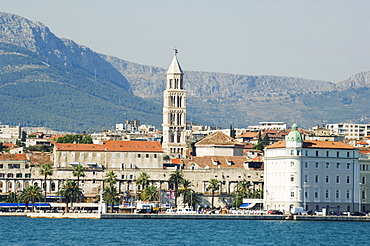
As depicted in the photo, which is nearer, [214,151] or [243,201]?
[243,201]

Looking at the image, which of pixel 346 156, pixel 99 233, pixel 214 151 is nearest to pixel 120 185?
pixel 214 151

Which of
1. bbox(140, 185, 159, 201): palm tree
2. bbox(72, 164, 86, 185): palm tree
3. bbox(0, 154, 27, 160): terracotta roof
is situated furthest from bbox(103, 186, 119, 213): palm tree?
bbox(0, 154, 27, 160): terracotta roof

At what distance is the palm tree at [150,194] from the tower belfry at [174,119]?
105 ft

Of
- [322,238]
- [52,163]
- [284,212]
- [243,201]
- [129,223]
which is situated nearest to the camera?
[322,238]

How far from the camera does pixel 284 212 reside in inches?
5285

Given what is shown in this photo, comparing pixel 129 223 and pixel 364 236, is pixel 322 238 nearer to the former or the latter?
pixel 364 236

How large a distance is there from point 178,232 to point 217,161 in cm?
5896

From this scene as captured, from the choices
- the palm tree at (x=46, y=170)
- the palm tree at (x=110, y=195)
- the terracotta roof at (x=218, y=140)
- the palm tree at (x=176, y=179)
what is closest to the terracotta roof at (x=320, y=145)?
the palm tree at (x=176, y=179)

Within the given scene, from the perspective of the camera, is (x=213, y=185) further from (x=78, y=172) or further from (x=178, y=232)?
(x=178, y=232)

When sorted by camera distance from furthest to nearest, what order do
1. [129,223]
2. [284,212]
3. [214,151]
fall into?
[214,151], [284,212], [129,223]

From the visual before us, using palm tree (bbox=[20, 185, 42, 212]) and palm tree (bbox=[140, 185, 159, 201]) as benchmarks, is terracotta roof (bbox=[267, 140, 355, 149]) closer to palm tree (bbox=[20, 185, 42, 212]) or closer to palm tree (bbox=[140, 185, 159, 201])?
palm tree (bbox=[140, 185, 159, 201])

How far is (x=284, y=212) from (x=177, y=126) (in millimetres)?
53170

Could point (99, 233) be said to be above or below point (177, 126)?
below

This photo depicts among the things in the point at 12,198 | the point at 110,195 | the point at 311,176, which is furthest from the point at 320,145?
the point at 12,198
